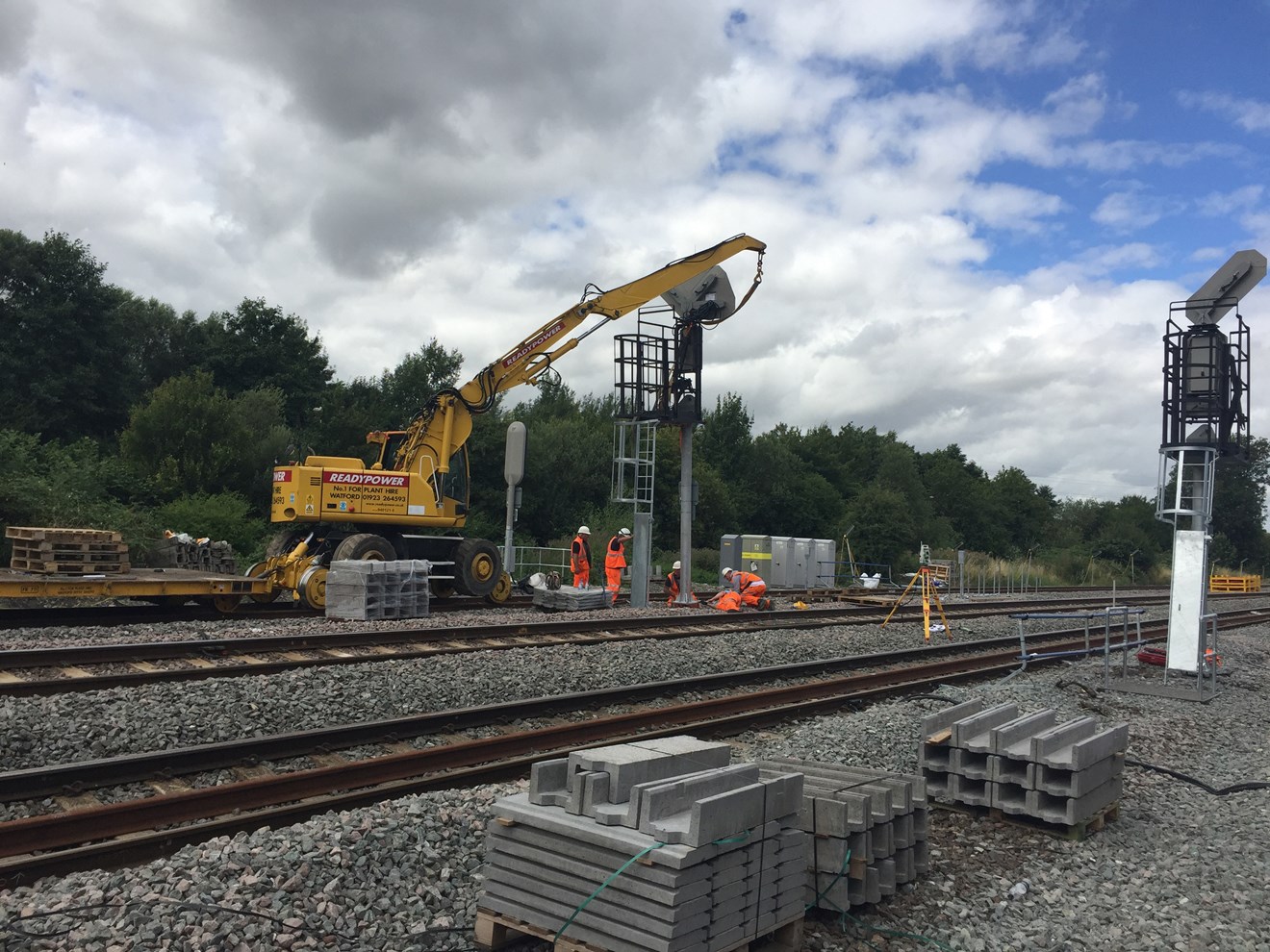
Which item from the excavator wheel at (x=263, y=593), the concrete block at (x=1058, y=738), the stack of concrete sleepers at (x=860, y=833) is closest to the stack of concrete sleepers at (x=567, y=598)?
the excavator wheel at (x=263, y=593)

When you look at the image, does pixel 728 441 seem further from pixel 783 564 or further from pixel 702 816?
pixel 702 816

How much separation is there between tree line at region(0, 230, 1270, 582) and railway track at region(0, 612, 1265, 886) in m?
8.90

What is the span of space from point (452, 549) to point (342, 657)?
7.77 metres

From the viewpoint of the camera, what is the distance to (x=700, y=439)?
60750 millimetres

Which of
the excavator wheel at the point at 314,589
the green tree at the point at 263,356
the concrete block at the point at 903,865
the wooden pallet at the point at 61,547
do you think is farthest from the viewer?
the green tree at the point at 263,356

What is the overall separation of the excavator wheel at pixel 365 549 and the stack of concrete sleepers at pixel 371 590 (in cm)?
52

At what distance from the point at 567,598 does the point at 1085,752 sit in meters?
12.1

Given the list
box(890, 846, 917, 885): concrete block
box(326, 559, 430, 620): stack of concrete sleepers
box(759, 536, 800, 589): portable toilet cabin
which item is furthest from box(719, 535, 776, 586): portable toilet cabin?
box(890, 846, 917, 885): concrete block

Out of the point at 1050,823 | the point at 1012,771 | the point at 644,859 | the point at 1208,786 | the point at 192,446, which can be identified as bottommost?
the point at 1208,786

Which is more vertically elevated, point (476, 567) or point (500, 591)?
point (476, 567)

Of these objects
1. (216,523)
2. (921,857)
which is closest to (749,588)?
(921,857)

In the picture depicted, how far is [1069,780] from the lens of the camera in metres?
6.85

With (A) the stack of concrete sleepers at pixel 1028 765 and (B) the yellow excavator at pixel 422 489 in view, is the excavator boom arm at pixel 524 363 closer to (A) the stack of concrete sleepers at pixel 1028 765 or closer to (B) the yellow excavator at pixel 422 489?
(B) the yellow excavator at pixel 422 489

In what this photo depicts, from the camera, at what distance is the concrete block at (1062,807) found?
6.75m
